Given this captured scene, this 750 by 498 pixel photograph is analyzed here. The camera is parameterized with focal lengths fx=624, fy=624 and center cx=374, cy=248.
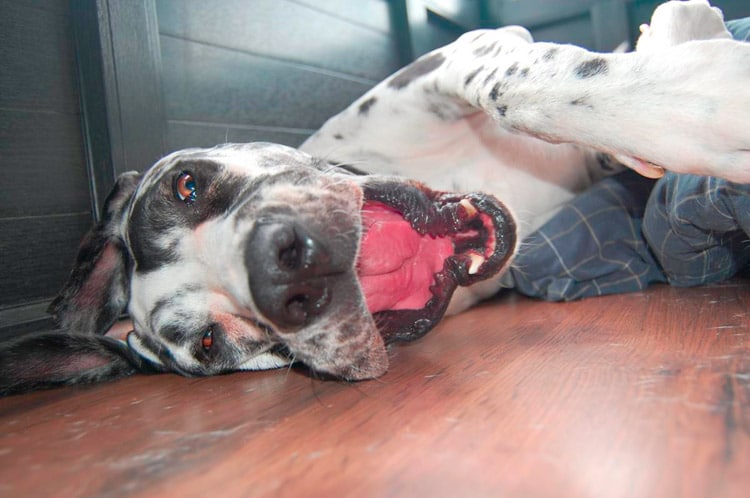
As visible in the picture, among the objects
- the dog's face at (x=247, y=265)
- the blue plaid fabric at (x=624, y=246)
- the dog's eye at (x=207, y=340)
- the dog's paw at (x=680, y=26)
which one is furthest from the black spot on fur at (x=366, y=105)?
the dog's eye at (x=207, y=340)

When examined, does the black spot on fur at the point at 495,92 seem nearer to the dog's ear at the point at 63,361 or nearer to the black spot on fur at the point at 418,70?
the black spot on fur at the point at 418,70

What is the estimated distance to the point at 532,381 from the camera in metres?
1.37

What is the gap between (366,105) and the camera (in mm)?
2668

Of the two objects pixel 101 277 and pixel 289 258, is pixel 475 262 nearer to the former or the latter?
pixel 289 258

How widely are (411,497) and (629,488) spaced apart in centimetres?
31

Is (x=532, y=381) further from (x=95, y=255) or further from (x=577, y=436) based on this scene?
(x=95, y=255)

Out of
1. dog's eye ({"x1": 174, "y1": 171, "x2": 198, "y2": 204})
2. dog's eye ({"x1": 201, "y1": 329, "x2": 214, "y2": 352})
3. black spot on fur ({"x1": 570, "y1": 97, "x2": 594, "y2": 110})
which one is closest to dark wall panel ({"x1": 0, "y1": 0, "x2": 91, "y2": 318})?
dog's eye ({"x1": 174, "y1": 171, "x2": 198, "y2": 204})

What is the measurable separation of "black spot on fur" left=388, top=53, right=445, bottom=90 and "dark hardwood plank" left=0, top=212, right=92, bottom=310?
1.59m

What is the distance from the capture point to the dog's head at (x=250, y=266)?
5.28ft


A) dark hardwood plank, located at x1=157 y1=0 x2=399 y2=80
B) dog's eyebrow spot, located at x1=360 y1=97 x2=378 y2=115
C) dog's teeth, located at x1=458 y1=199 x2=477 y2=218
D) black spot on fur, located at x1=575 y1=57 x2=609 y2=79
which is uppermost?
dark hardwood plank, located at x1=157 y1=0 x2=399 y2=80

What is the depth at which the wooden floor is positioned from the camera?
0.95 m

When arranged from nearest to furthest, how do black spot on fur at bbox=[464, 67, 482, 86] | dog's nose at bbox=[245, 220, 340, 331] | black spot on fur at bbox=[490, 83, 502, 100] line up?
dog's nose at bbox=[245, 220, 340, 331], black spot on fur at bbox=[490, 83, 502, 100], black spot on fur at bbox=[464, 67, 482, 86]

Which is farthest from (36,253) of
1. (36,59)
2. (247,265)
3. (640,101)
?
(640,101)

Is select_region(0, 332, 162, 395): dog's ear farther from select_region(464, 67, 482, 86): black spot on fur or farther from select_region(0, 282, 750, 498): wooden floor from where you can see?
select_region(464, 67, 482, 86): black spot on fur
